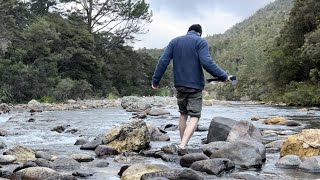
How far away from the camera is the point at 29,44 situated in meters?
27.2

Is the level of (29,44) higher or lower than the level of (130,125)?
higher

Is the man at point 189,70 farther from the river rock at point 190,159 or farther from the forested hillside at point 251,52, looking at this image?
the forested hillside at point 251,52

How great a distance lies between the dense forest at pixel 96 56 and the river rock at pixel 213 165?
1868cm

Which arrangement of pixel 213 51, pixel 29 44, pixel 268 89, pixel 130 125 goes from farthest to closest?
pixel 213 51 < pixel 268 89 < pixel 29 44 < pixel 130 125

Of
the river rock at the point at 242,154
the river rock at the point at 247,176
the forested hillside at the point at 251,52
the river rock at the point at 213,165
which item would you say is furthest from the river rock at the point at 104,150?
the forested hillside at the point at 251,52

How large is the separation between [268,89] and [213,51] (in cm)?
8640

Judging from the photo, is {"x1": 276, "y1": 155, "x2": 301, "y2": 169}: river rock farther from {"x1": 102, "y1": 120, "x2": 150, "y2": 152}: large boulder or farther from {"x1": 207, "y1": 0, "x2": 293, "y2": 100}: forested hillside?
{"x1": 207, "y1": 0, "x2": 293, "y2": 100}: forested hillside

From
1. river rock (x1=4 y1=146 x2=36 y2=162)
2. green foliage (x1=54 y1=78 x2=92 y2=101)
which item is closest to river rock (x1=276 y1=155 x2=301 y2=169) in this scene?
river rock (x1=4 y1=146 x2=36 y2=162)

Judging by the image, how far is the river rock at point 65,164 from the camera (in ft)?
15.6

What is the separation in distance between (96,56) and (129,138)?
3190cm

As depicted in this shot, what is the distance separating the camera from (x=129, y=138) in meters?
6.15

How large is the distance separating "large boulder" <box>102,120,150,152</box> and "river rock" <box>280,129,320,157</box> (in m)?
1.89

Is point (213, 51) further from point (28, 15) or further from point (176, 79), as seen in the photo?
point (176, 79)

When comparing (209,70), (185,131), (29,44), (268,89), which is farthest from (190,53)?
(268,89)
